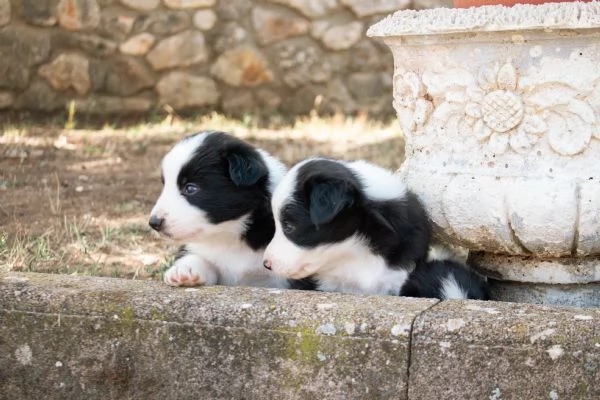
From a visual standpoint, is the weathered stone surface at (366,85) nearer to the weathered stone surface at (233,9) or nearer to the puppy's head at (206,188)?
the weathered stone surface at (233,9)

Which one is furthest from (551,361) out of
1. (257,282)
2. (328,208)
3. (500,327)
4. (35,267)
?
(35,267)


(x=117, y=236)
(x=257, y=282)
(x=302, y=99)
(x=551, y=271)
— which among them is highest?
(x=551, y=271)

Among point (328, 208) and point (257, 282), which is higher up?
point (328, 208)

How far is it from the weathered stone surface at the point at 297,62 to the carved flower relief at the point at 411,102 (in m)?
5.14

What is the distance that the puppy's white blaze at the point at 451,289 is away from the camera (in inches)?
135

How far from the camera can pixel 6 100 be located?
7.99m

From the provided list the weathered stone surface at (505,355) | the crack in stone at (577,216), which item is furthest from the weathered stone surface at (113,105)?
the weathered stone surface at (505,355)

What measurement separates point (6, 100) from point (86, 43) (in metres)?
0.80

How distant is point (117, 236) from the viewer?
4.91 m

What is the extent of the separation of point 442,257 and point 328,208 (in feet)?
1.91

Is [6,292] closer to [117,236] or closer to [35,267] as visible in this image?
[35,267]

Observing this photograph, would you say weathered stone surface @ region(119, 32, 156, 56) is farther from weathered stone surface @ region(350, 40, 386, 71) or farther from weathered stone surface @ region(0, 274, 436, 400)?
weathered stone surface @ region(0, 274, 436, 400)

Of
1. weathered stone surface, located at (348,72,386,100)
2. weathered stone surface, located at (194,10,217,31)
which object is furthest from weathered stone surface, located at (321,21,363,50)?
Result: weathered stone surface, located at (194,10,217,31)

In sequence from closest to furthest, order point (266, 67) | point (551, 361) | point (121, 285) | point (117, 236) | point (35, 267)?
point (551, 361) < point (121, 285) < point (35, 267) < point (117, 236) < point (266, 67)
